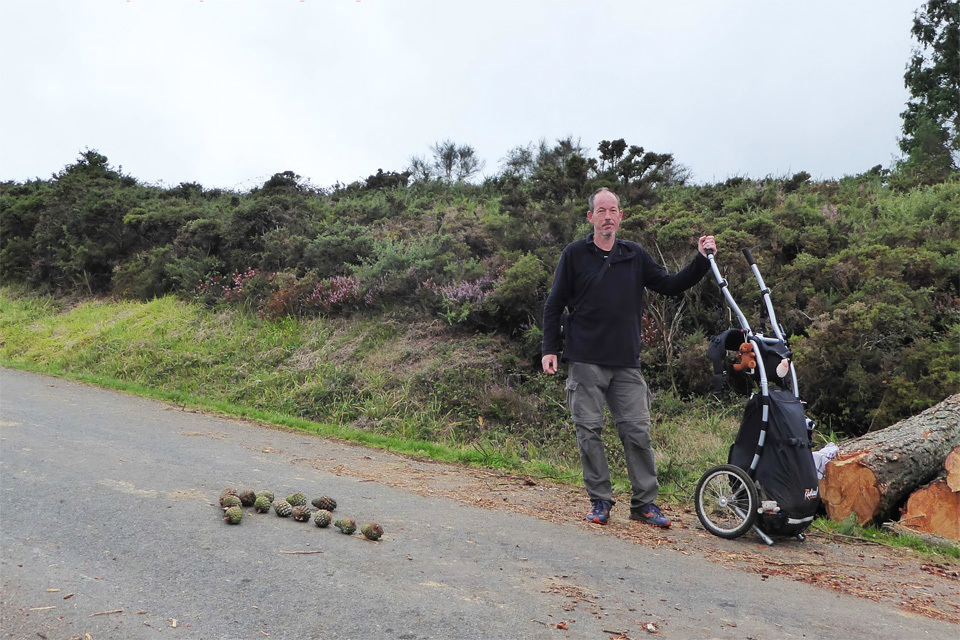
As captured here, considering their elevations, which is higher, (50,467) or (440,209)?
(440,209)

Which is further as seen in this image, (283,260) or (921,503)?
(283,260)

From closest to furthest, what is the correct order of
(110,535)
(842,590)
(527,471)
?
1. (842,590)
2. (110,535)
3. (527,471)

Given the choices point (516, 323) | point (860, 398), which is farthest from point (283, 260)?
point (860, 398)

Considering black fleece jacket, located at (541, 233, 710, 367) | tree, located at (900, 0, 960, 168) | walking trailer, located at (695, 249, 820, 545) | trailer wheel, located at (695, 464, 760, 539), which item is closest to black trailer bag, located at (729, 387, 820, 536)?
walking trailer, located at (695, 249, 820, 545)

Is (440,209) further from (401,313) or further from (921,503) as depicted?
(921,503)

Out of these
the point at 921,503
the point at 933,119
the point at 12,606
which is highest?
the point at 933,119

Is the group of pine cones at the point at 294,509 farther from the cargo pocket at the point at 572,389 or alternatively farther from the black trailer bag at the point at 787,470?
the black trailer bag at the point at 787,470

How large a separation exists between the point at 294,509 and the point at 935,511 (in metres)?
4.88

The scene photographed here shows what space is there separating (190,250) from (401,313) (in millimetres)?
A: 7750

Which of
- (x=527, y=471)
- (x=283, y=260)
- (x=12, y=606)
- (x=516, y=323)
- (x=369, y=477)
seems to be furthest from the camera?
(x=283, y=260)

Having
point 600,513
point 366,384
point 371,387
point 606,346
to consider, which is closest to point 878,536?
point 600,513

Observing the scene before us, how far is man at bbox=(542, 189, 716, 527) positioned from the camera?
5.55 metres

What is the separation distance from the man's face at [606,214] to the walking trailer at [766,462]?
749 millimetres

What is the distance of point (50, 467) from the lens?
6332 millimetres
